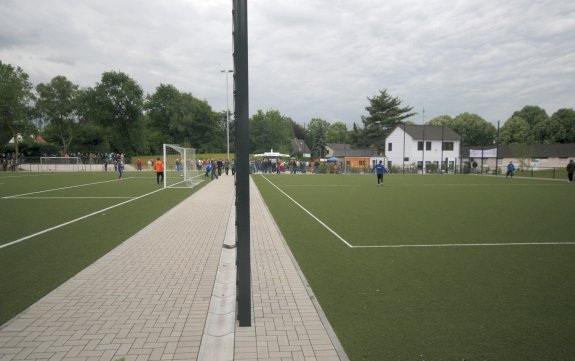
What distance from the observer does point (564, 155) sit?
63.0 metres

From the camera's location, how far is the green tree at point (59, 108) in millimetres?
61031

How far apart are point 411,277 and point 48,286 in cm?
527

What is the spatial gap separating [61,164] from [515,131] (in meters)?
88.6

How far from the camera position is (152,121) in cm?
8594

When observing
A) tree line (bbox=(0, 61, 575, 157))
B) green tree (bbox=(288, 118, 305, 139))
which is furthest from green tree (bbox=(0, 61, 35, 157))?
green tree (bbox=(288, 118, 305, 139))

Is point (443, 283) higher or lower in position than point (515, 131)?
lower

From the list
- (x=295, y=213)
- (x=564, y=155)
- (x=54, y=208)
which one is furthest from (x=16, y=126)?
(x=564, y=155)

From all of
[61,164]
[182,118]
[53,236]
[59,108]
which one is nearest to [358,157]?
[182,118]

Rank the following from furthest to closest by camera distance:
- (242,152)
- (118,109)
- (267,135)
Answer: (267,135) → (118,109) → (242,152)

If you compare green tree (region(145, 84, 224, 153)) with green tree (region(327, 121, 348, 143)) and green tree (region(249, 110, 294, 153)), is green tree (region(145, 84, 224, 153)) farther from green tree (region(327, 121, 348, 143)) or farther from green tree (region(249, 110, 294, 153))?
green tree (region(327, 121, 348, 143))

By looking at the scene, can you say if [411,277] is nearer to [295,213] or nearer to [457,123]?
[295,213]

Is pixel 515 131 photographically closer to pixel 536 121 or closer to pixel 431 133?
pixel 536 121

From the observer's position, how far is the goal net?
49.8 metres

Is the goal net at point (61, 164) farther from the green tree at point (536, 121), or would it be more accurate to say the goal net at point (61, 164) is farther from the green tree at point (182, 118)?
the green tree at point (536, 121)
